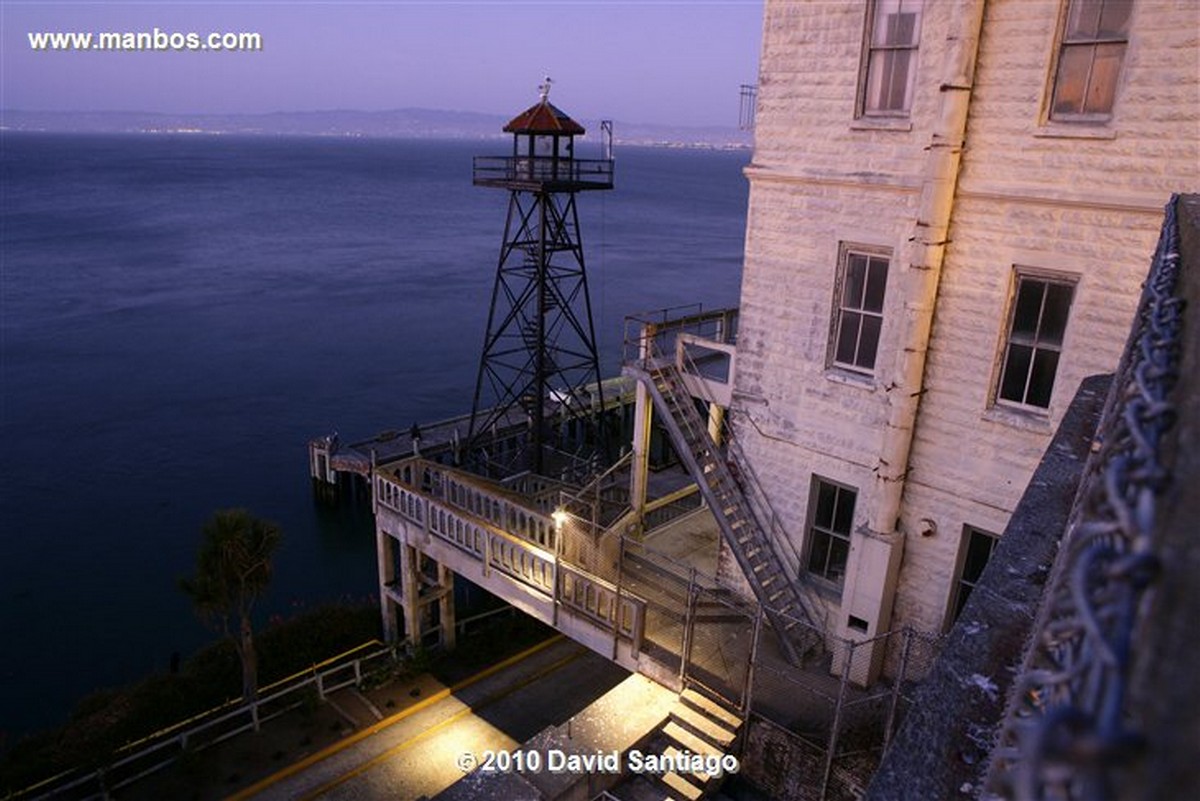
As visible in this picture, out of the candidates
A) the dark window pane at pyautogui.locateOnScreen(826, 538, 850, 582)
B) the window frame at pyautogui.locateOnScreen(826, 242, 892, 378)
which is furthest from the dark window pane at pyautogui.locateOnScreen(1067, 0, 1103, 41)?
the dark window pane at pyautogui.locateOnScreen(826, 538, 850, 582)

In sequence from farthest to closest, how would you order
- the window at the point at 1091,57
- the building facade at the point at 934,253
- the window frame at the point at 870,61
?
1. the window frame at the point at 870,61
2. the building facade at the point at 934,253
3. the window at the point at 1091,57

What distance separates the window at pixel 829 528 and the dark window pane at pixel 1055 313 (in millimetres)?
3968

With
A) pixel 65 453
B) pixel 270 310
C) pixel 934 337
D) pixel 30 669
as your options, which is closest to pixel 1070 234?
pixel 934 337

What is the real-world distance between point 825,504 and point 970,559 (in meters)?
2.46

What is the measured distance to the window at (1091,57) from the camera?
10422mm

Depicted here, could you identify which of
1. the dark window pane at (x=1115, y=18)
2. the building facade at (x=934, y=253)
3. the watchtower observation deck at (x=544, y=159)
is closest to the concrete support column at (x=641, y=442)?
the building facade at (x=934, y=253)

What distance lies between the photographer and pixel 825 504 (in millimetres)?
14461

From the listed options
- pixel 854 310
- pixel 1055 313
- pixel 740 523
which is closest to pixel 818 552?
pixel 740 523

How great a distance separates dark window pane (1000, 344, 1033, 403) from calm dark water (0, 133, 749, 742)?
2462 cm

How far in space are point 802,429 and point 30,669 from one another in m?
24.3

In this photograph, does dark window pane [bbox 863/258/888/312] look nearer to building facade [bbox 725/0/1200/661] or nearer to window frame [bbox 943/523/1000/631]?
building facade [bbox 725/0/1200/661]

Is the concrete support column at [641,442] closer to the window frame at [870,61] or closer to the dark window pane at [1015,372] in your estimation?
the window frame at [870,61]

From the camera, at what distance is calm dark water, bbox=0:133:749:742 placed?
2894 cm

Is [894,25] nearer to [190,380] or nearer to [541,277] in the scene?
[541,277]
